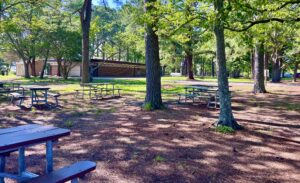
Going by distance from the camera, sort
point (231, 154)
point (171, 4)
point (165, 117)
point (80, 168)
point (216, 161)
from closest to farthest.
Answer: point (80, 168)
point (216, 161)
point (231, 154)
point (171, 4)
point (165, 117)

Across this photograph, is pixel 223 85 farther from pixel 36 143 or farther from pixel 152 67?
pixel 36 143

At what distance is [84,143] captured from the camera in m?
5.48

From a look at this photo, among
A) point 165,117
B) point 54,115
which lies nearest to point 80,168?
point 165,117

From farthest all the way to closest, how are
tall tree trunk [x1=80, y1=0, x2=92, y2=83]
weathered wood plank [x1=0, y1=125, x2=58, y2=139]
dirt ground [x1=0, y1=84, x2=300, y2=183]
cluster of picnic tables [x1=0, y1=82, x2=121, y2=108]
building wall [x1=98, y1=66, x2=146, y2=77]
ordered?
building wall [x1=98, y1=66, x2=146, y2=77] < tall tree trunk [x1=80, y1=0, x2=92, y2=83] < cluster of picnic tables [x1=0, y1=82, x2=121, y2=108] < dirt ground [x1=0, y1=84, x2=300, y2=183] < weathered wood plank [x1=0, y1=125, x2=58, y2=139]

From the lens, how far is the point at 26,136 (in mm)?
2777

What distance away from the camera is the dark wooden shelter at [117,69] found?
43.8 meters

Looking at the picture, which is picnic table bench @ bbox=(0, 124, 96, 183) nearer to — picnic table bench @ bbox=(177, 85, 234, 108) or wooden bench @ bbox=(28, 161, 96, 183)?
wooden bench @ bbox=(28, 161, 96, 183)

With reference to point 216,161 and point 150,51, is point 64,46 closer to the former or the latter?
point 150,51

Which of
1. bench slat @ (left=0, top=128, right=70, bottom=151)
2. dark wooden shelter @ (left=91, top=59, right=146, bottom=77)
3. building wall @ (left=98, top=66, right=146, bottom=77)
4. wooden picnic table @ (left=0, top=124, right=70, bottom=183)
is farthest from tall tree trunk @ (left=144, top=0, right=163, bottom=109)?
building wall @ (left=98, top=66, right=146, bottom=77)

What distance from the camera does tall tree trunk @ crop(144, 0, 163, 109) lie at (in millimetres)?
9070

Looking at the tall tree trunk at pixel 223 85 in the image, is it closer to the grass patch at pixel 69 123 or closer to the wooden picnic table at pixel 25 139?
the grass patch at pixel 69 123

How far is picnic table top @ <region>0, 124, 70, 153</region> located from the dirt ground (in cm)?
108

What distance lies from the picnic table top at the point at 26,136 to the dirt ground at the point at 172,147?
1078mm

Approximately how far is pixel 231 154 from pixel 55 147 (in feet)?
10.3
